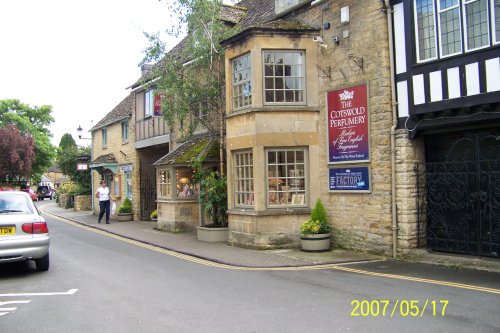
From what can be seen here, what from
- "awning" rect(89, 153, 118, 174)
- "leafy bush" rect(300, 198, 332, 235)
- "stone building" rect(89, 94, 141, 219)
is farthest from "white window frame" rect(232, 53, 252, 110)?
"awning" rect(89, 153, 118, 174)

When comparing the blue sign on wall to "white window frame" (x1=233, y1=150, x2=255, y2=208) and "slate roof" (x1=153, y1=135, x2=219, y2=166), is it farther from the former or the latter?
"slate roof" (x1=153, y1=135, x2=219, y2=166)

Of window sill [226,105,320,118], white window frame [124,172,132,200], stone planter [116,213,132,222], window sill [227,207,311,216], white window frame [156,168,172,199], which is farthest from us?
white window frame [124,172,132,200]

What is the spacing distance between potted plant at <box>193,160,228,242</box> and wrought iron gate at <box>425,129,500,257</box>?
6170 millimetres

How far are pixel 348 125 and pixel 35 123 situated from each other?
62697 mm

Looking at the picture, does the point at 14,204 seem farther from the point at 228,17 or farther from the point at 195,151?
the point at 228,17

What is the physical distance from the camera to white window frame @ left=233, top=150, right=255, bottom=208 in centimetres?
1334

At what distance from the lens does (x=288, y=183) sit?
13141 mm

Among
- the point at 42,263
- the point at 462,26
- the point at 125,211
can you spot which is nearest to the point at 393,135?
the point at 462,26

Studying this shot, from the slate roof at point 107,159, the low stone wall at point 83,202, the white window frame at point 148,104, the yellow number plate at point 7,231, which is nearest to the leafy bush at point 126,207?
the slate roof at point 107,159

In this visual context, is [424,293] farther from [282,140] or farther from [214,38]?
[214,38]

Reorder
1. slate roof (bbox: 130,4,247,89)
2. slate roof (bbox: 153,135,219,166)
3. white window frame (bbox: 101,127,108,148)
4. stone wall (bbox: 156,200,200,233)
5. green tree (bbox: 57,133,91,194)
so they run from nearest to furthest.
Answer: slate roof (bbox: 130,4,247,89), slate roof (bbox: 153,135,219,166), stone wall (bbox: 156,200,200,233), white window frame (bbox: 101,127,108,148), green tree (bbox: 57,133,91,194)

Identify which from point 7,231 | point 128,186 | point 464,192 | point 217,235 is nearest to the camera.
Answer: point 7,231

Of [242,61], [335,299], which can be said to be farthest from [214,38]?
[335,299]

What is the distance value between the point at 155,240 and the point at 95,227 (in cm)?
645
